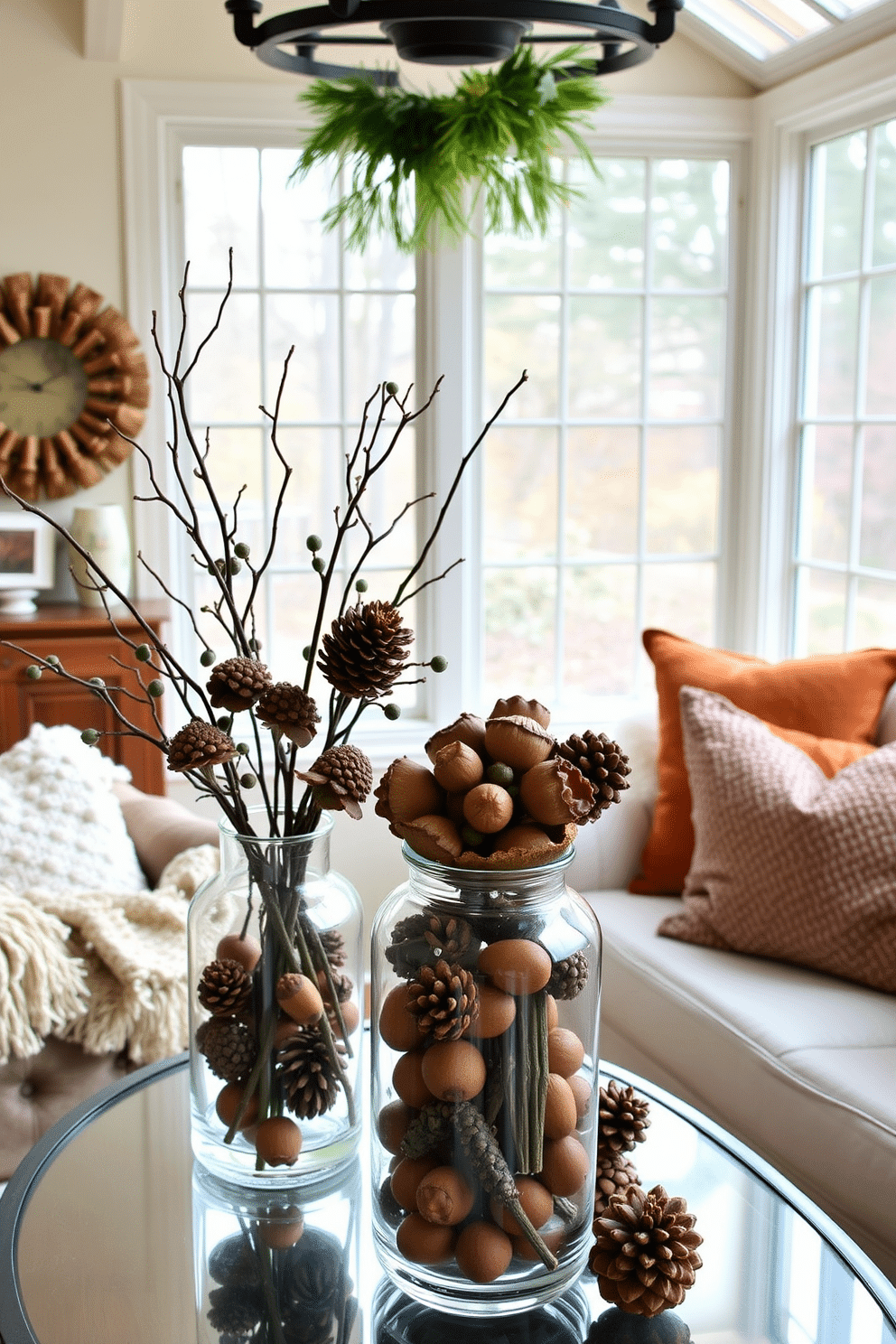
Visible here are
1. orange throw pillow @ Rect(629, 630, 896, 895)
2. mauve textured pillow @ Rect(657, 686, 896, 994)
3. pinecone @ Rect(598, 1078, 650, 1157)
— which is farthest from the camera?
orange throw pillow @ Rect(629, 630, 896, 895)

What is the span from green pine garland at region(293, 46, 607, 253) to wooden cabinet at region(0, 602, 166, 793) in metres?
1.10

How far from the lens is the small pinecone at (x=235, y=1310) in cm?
102

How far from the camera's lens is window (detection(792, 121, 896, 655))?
10.3 feet

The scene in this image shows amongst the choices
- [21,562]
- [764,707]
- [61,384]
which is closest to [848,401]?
[764,707]

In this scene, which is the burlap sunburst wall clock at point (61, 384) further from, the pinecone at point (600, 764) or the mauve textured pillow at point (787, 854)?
the pinecone at point (600, 764)

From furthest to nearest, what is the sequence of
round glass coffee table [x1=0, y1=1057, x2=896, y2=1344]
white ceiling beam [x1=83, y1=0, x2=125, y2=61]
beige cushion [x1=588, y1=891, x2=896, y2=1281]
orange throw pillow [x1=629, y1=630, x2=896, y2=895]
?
white ceiling beam [x1=83, y1=0, x2=125, y2=61], orange throw pillow [x1=629, y1=630, x2=896, y2=895], beige cushion [x1=588, y1=891, x2=896, y2=1281], round glass coffee table [x1=0, y1=1057, x2=896, y2=1344]

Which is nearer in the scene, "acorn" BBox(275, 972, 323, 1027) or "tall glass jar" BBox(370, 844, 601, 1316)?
"tall glass jar" BBox(370, 844, 601, 1316)

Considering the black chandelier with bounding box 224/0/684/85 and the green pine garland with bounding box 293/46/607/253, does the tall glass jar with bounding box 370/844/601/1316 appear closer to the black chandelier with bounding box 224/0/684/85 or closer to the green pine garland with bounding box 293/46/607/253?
the black chandelier with bounding box 224/0/684/85

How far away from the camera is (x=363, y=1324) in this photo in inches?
40.1

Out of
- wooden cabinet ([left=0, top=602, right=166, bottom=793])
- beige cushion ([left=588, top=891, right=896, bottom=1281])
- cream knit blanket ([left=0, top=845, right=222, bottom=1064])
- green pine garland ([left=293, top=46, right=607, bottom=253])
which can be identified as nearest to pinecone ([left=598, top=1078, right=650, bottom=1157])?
beige cushion ([left=588, top=891, right=896, bottom=1281])

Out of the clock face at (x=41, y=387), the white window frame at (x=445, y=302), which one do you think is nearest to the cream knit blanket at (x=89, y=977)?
the white window frame at (x=445, y=302)

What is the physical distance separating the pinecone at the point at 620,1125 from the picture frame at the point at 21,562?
229cm

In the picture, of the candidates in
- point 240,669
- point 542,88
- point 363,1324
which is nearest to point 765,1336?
point 363,1324

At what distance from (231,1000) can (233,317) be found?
2602 mm
